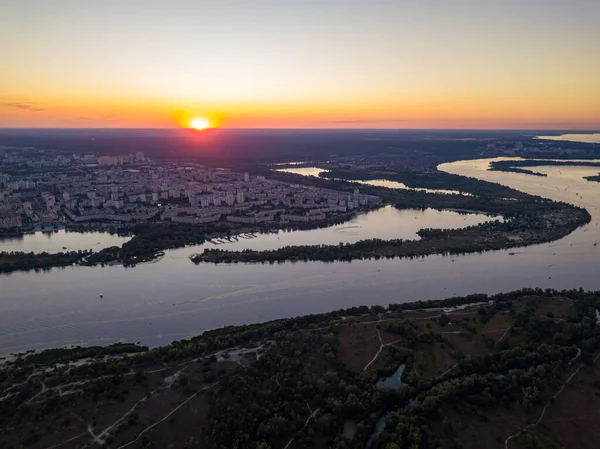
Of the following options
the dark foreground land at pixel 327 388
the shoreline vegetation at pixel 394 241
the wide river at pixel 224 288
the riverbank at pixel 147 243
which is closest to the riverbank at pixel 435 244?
the shoreline vegetation at pixel 394 241

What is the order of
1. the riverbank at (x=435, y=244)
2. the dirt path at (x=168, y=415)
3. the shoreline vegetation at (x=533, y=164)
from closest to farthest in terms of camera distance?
the dirt path at (x=168, y=415), the riverbank at (x=435, y=244), the shoreline vegetation at (x=533, y=164)

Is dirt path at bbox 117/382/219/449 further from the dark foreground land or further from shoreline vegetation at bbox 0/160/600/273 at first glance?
shoreline vegetation at bbox 0/160/600/273

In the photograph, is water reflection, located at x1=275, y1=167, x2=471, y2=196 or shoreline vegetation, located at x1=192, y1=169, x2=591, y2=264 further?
water reflection, located at x1=275, y1=167, x2=471, y2=196

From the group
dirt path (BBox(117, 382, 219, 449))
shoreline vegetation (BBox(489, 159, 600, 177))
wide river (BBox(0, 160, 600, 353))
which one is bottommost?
dirt path (BBox(117, 382, 219, 449))

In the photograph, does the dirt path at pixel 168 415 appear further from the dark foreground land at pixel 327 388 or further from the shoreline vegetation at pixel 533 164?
the shoreline vegetation at pixel 533 164

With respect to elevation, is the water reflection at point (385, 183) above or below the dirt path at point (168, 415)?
above

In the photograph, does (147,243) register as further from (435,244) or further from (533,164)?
(533,164)

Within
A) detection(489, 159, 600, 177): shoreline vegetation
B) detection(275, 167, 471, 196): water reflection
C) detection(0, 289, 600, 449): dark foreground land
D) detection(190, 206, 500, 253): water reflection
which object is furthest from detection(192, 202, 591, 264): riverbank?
detection(489, 159, 600, 177): shoreline vegetation
